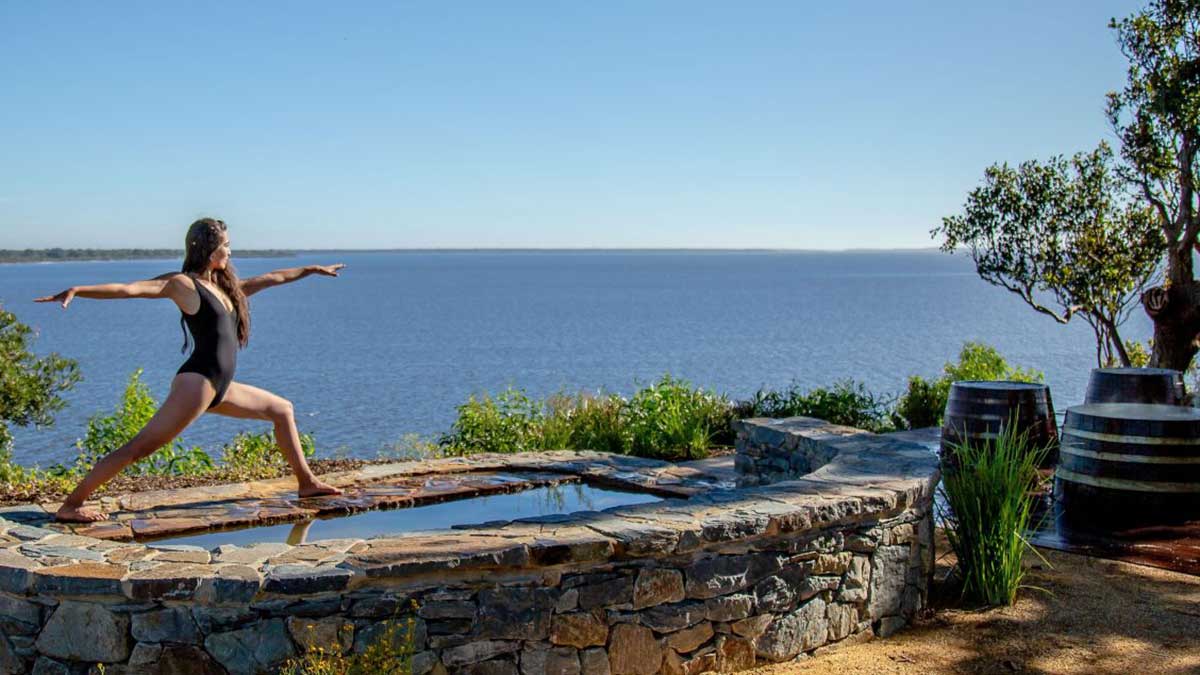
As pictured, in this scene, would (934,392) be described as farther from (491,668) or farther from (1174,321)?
(491,668)

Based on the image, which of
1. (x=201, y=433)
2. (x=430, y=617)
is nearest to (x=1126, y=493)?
(x=430, y=617)

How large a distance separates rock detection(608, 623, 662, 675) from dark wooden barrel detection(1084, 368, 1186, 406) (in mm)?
5209

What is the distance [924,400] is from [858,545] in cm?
817

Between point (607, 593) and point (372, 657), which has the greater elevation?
point (607, 593)

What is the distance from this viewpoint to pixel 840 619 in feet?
16.8

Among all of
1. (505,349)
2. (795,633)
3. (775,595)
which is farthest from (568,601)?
(505,349)

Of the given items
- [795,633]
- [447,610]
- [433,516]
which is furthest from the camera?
[433,516]

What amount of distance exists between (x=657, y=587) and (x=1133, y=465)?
3.36m

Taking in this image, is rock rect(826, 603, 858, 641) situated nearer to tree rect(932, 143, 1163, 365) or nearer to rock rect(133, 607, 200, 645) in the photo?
rock rect(133, 607, 200, 645)

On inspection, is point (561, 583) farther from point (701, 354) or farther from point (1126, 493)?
point (701, 354)

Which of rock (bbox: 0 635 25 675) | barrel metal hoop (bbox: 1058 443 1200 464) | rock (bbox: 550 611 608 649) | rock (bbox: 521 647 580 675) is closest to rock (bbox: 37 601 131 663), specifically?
rock (bbox: 0 635 25 675)

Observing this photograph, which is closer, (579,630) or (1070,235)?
(579,630)

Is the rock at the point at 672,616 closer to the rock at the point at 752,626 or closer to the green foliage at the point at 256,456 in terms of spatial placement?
the rock at the point at 752,626

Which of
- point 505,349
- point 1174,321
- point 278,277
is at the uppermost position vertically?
point 278,277
